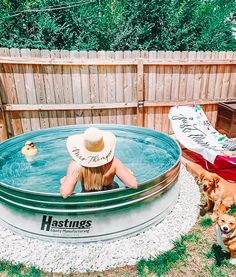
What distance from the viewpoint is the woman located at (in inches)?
113

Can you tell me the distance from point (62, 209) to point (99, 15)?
8.44 metres

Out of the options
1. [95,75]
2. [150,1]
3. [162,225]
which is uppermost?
[150,1]

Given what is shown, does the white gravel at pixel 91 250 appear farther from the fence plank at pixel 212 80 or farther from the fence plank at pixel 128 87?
the fence plank at pixel 212 80

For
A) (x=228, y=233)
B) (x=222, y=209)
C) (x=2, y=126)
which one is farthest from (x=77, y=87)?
(x=228, y=233)

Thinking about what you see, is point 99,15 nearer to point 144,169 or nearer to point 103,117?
point 103,117

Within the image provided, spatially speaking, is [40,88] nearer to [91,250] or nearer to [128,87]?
[128,87]

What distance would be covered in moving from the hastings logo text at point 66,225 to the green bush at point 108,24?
22.2 feet

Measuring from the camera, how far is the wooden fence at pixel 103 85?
586cm

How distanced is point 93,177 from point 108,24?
732 centimetres

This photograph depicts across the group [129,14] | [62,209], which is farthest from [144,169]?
[129,14]

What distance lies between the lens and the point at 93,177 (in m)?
3.07

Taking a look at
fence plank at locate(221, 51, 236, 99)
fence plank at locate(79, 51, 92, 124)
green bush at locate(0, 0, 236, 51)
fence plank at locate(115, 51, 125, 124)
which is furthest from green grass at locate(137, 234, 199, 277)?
green bush at locate(0, 0, 236, 51)

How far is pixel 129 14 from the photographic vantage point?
925cm

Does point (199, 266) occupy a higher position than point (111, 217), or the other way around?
point (111, 217)
